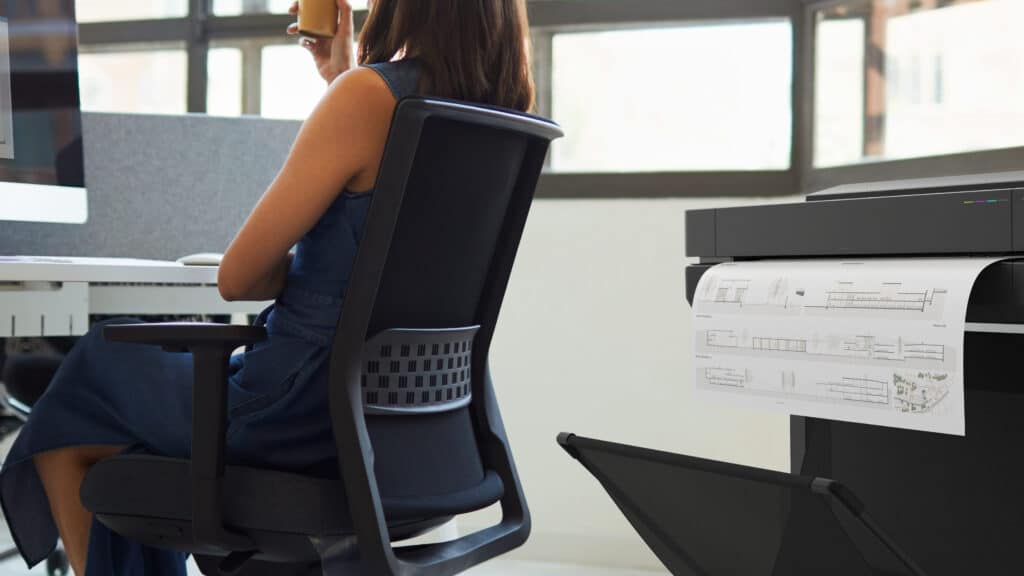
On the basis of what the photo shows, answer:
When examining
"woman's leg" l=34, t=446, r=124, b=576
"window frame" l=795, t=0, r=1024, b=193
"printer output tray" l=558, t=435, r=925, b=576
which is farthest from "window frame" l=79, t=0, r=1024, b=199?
"printer output tray" l=558, t=435, r=925, b=576

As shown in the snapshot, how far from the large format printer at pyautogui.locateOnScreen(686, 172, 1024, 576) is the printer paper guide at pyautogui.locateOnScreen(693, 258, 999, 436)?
0.03m

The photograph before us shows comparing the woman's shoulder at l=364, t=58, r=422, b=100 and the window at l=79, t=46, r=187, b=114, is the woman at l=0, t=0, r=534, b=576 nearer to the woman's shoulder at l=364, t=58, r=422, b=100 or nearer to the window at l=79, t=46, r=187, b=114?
the woman's shoulder at l=364, t=58, r=422, b=100

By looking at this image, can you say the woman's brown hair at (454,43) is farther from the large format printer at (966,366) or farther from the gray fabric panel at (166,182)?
the gray fabric panel at (166,182)

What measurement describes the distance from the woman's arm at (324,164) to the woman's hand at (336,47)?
490 mm

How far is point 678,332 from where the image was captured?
2.46 m

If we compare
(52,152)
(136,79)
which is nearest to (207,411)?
(52,152)

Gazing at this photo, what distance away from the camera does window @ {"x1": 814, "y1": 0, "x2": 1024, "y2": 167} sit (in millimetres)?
2072

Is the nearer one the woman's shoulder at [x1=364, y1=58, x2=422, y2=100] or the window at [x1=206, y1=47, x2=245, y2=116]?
the woman's shoulder at [x1=364, y1=58, x2=422, y2=100]

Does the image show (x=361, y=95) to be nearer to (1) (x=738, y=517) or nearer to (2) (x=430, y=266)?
(2) (x=430, y=266)

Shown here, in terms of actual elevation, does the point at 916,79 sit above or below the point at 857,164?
above

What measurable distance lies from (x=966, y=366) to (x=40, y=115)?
1480 mm

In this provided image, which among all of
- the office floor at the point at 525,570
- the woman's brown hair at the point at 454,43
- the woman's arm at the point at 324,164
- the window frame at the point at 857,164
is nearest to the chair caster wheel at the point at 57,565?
the office floor at the point at 525,570

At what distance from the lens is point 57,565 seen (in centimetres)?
231

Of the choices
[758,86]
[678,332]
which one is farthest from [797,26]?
[678,332]
